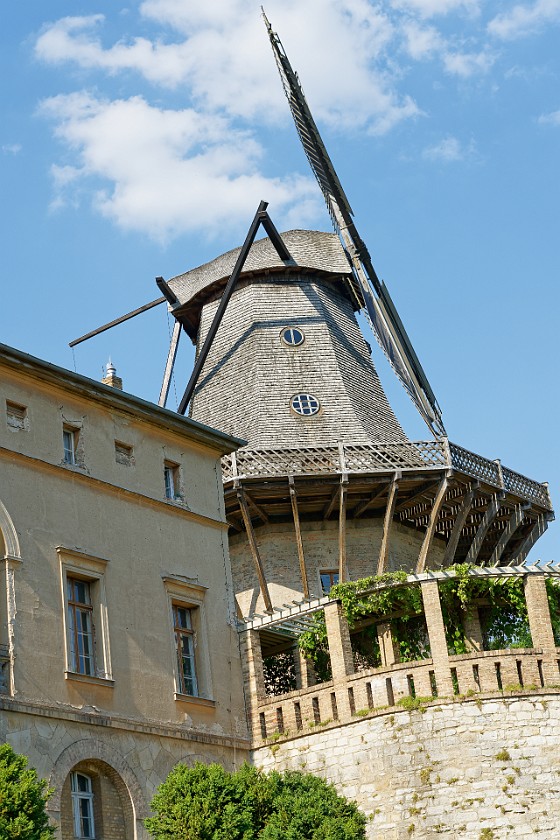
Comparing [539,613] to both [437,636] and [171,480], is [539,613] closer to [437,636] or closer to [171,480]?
[437,636]

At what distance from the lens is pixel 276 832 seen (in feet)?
68.3

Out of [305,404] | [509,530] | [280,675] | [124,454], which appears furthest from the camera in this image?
[305,404]

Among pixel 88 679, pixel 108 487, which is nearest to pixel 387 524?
pixel 108 487

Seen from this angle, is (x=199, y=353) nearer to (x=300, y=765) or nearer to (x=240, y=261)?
(x=240, y=261)

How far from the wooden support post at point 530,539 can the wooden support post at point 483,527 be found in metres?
2.20

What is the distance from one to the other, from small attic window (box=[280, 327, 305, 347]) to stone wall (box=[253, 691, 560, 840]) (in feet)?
44.1

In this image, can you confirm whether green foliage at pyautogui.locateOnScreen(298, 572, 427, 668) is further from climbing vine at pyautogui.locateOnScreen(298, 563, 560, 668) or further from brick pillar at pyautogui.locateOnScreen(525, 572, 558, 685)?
brick pillar at pyautogui.locateOnScreen(525, 572, 558, 685)

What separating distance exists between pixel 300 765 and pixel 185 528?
15.0 ft

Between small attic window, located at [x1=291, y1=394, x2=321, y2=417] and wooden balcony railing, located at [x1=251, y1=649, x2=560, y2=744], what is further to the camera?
small attic window, located at [x1=291, y1=394, x2=321, y2=417]

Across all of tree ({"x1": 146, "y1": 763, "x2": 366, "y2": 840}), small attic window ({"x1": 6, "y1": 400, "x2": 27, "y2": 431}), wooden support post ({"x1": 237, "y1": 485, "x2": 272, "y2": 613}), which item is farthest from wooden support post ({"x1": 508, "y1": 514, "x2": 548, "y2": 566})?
small attic window ({"x1": 6, "y1": 400, "x2": 27, "y2": 431})

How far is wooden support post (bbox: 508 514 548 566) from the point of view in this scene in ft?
112

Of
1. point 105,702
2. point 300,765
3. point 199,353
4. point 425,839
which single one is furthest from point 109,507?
point 199,353

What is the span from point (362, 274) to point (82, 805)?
713 inches

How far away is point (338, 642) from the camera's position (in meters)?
24.2
